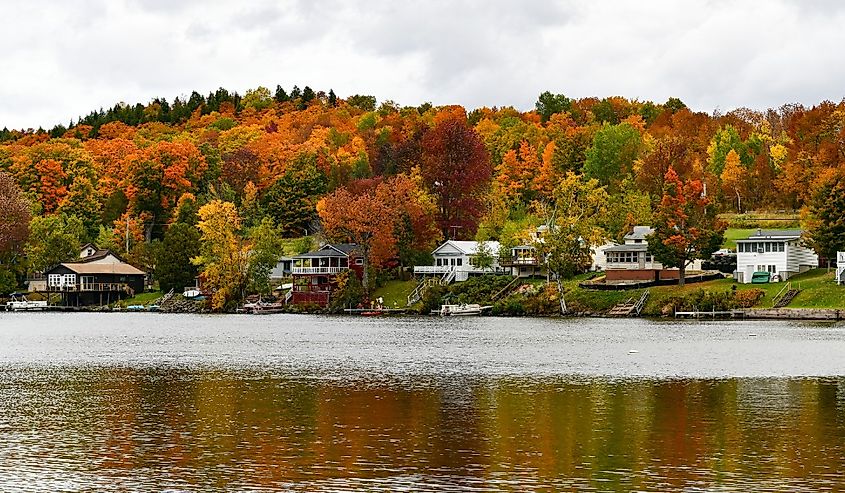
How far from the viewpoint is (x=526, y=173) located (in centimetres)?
14625

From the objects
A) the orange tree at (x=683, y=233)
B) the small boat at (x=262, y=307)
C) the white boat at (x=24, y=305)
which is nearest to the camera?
the orange tree at (x=683, y=233)

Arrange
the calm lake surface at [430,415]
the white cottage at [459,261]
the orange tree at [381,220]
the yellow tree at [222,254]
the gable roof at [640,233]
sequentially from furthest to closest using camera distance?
1. the yellow tree at [222,254]
2. the white cottage at [459,261]
3. the orange tree at [381,220]
4. the gable roof at [640,233]
5. the calm lake surface at [430,415]

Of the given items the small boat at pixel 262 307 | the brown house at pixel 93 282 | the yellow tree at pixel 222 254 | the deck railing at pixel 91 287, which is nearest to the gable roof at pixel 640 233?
the small boat at pixel 262 307

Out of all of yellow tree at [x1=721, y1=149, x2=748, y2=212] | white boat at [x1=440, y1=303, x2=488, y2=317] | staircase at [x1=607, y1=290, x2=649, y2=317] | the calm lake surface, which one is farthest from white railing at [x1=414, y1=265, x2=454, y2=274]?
the calm lake surface

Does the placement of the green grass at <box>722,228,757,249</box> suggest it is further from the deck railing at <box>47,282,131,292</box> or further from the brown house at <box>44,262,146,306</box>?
the deck railing at <box>47,282,131,292</box>

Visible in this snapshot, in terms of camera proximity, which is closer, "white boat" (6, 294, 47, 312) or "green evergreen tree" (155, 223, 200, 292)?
"green evergreen tree" (155, 223, 200, 292)

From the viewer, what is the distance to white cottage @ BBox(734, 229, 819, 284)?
10431 centimetres

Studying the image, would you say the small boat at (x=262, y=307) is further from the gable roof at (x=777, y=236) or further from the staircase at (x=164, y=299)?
the gable roof at (x=777, y=236)

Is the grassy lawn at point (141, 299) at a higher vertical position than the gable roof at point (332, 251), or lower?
lower

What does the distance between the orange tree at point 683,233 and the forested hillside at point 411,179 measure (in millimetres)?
12218

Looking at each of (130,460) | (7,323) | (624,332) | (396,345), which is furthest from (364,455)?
(7,323)

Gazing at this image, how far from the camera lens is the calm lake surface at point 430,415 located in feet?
91.4

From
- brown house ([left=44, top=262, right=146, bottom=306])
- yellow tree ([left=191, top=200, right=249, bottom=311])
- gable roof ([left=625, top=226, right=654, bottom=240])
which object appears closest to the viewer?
gable roof ([left=625, top=226, right=654, bottom=240])

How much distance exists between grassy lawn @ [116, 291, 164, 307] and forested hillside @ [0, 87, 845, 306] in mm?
5202
